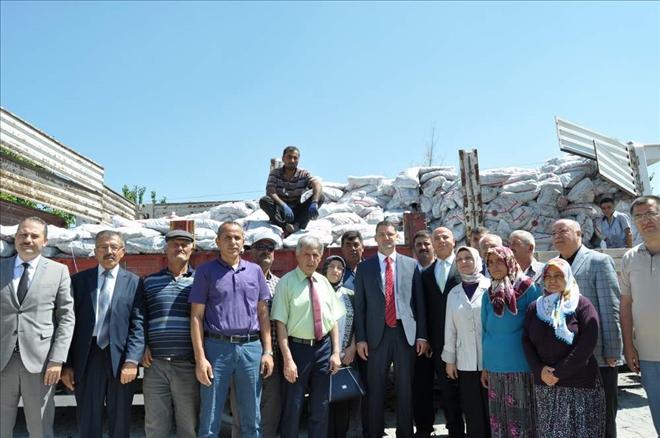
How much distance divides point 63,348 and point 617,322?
3.31 m

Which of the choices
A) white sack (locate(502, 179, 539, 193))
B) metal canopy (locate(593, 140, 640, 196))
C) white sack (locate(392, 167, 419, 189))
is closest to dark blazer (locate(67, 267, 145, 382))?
white sack (locate(392, 167, 419, 189))

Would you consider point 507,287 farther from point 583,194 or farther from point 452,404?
point 583,194

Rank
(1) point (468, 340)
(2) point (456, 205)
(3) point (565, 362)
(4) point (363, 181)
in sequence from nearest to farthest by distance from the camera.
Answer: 1. (3) point (565, 362)
2. (1) point (468, 340)
3. (2) point (456, 205)
4. (4) point (363, 181)

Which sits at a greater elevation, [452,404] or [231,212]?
[231,212]

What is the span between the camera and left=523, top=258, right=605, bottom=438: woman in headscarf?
244 centimetres

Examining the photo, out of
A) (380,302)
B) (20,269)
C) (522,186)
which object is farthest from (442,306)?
(522,186)

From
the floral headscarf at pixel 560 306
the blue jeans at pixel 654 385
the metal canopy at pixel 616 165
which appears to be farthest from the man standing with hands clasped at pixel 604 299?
the metal canopy at pixel 616 165

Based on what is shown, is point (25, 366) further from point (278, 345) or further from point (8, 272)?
point (278, 345)

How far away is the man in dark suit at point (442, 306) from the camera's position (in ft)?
10.6

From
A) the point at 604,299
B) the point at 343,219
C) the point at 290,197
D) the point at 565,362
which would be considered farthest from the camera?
the point at 343,219

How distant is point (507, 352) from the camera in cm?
266

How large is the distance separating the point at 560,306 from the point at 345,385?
1.42 m

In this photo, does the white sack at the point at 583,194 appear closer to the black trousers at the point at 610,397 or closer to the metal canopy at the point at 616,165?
the metal canopy at the point at 616,165

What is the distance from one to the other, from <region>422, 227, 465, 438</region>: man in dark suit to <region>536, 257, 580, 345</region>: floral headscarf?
2.62ft
